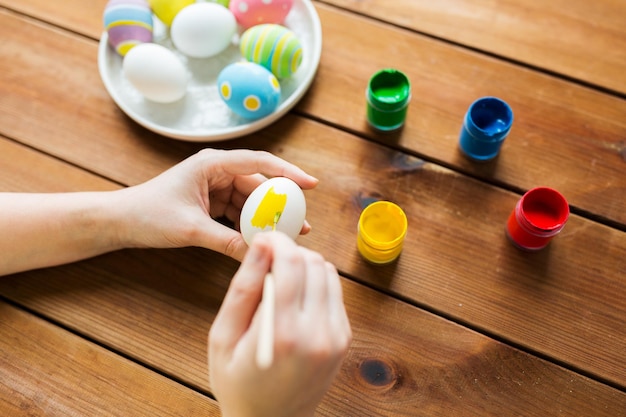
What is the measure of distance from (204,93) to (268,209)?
414mm

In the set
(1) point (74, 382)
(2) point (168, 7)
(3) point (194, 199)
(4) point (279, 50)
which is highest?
(4) point (279, 50)

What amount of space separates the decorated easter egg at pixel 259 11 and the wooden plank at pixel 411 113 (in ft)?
0.39

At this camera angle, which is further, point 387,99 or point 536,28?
point 536,28

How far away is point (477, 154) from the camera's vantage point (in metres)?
1.03

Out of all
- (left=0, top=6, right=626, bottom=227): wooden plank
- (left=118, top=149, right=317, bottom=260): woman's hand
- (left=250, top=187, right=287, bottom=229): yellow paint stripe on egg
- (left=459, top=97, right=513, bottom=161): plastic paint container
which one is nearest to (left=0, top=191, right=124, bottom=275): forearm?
(left=118, top=149, right=317, bottom=260): woman's hand

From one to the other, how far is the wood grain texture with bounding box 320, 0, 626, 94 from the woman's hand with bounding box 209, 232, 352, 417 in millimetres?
740

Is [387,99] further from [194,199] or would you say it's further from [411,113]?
[194,199]

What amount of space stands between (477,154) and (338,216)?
0.93 ft

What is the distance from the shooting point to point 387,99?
1.04 metres

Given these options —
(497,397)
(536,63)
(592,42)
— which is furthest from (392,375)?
(592,42)

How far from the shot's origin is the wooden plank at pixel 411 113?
1032 millimetres

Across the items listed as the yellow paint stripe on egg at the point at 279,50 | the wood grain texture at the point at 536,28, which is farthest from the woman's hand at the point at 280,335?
the wood grain texture at the point at 536,28

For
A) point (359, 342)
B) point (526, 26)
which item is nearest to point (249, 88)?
point (359, 342)

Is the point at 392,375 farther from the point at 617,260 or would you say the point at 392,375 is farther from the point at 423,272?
the point at 617,260
